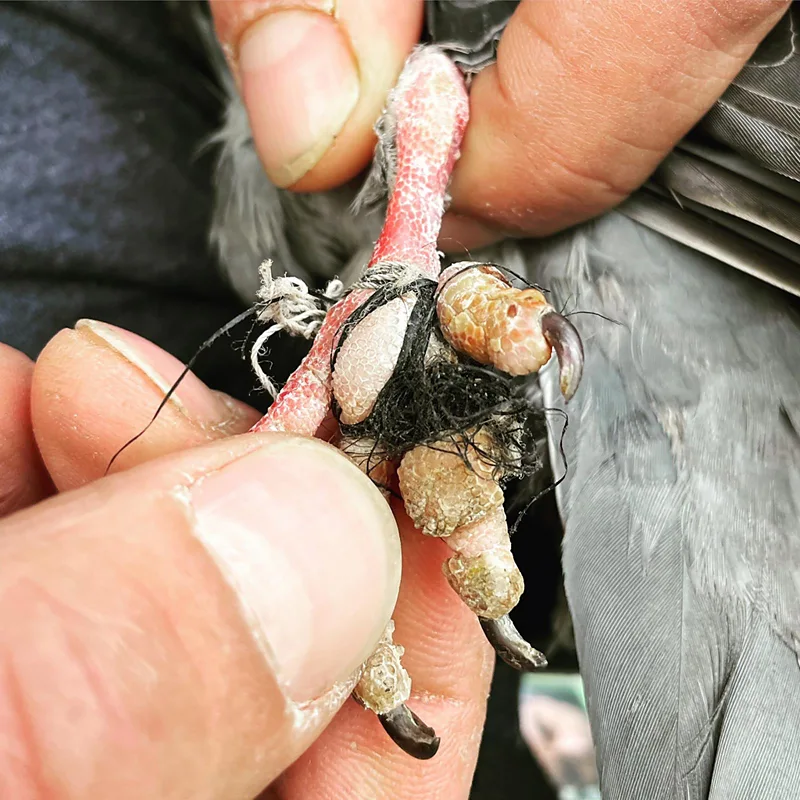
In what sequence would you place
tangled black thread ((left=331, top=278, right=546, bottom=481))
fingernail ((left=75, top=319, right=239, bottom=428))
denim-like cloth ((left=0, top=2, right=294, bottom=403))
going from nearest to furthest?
tangled black thread ((left=331, top=278, right=546, bottom=481)) < fingernail ((left=75, top=319, right=239, bottom=428)) < denim-like cloth ((left=0, top=2, right=294, bottom=403))

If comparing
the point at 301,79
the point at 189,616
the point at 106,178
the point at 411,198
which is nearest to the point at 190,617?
the point at 189,616

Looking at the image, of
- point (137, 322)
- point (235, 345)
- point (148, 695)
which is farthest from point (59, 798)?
point (137, 322)

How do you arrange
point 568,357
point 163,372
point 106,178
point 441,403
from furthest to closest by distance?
point 106,178 < point 163,372 < point 441,403 < point 568,357

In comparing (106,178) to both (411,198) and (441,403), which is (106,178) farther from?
(441,403)

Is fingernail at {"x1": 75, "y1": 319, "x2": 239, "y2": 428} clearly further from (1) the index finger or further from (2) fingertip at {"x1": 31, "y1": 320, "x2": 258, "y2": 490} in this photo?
(1) the index finger

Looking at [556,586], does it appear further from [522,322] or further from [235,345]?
[522,322]

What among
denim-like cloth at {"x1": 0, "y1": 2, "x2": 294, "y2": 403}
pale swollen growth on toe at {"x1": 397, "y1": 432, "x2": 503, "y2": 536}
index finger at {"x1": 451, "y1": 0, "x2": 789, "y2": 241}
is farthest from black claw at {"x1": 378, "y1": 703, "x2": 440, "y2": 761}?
denim-like cloth at {"x1": 0, "y1": 2, "x2": 294, "y2": 403}

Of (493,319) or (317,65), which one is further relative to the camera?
(317,65)
